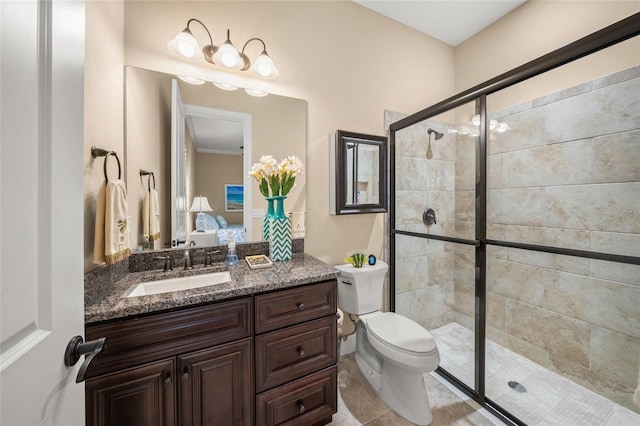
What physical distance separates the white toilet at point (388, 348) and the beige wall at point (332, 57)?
33 cm

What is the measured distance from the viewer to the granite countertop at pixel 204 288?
0.94 meters

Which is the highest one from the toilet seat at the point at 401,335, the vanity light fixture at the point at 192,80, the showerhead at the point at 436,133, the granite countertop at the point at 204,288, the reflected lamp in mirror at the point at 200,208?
the vanity light fixture at the point at 192,80

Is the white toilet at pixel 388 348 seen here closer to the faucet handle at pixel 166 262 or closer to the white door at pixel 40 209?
the faucet handle at pixel 166 262

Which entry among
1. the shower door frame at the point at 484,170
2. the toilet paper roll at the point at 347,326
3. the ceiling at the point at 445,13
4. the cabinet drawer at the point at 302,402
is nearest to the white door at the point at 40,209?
the cabinet drawer at the point at 302,402

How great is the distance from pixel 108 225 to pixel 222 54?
119 cm

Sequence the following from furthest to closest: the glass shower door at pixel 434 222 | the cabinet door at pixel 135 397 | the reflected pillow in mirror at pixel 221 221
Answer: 1. the glass shower door at pixel 434 222
2. the reflected pillow in mirror at pixel 221 221
3. the cabinet door at pixel 135 397

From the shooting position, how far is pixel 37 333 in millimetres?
464

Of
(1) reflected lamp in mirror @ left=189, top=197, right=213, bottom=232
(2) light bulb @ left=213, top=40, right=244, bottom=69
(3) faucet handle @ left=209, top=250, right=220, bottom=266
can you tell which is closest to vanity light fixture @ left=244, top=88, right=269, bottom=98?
(2) light bulb @ left=213, top=40, right=244, bottom=69

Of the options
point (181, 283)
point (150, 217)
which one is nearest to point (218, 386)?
point (181, 283)

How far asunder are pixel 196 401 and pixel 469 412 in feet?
5.22

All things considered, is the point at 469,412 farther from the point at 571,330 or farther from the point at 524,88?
the point at 524,88

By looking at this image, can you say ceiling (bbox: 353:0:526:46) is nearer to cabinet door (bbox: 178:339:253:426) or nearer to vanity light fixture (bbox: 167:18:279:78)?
vanity light fixture (bbox: 167:18:279:78)

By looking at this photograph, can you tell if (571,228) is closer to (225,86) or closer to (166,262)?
(225,86)

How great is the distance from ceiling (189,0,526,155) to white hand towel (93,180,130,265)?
2.01ft
